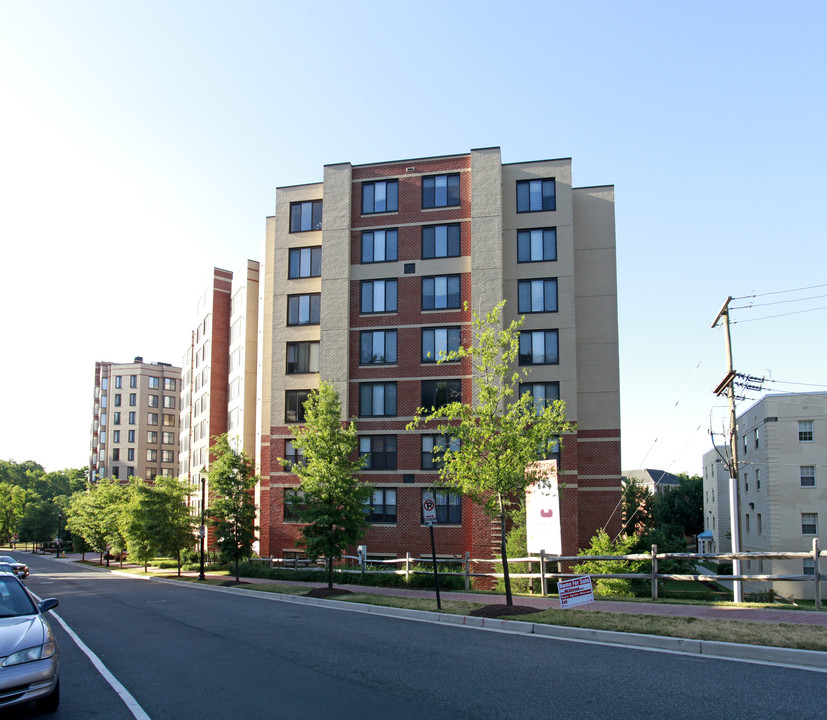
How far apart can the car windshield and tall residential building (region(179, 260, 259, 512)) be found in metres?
38.3

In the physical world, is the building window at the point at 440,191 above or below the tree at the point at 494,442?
above

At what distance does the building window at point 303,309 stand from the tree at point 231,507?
9.80 metres

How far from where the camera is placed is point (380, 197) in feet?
140

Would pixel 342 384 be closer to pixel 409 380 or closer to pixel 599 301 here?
pixel 409 380

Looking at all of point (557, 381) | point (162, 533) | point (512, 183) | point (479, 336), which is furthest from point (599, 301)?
point (162, 533)

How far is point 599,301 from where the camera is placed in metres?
40.7

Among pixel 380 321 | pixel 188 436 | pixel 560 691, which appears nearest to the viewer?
pixel 560 691

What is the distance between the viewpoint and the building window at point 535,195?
1606 inches

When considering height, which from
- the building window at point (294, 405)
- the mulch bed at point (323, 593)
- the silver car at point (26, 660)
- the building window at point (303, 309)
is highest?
the building window at point (303, 309)

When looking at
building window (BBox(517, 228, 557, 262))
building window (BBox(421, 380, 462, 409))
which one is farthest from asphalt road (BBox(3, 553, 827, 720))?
building window (BBox(517, 228, 557, 262))

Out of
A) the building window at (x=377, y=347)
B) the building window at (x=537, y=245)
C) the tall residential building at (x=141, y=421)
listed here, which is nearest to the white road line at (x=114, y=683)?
the building window at (x=377, y=347)

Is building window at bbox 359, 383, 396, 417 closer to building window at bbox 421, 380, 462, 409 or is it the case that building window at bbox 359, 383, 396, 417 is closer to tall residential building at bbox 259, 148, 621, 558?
tall residential building at bbox 259, 148, 621, 558

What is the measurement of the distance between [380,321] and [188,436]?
3437 cm

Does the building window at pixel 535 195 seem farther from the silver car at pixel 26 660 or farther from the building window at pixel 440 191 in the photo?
the silver car at pixel 26 660
